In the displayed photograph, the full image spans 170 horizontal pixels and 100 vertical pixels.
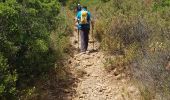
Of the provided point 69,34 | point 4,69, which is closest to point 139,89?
point 4,69

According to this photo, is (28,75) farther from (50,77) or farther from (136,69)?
(136,69)

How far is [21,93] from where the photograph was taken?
8.12 meters

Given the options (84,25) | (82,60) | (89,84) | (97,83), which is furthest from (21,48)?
(84,25)

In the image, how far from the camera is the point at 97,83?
33.3 feet

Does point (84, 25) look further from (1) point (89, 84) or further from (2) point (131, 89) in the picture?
(2) point (131, 89)

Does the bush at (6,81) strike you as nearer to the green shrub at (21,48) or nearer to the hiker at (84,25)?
the green shrub at (21,48)

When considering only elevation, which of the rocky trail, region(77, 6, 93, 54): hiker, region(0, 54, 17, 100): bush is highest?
region(77, 6, 93, 54): hiker

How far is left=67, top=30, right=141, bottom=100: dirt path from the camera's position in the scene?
30.2ft

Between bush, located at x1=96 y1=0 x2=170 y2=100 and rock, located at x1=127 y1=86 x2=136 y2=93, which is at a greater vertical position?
bush, located at x1=96 y1=0 x2=170 y2=100

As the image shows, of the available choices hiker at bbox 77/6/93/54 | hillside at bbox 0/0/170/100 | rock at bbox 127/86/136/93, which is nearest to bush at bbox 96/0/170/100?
hillside at bbox 0/0/170/100

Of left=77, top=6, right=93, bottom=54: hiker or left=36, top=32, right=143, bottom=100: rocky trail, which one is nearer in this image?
left=36, top=32, right=143, bottom=100: rocky trail

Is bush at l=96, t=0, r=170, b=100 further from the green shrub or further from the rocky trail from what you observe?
the green shrub

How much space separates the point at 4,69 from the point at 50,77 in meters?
2.41

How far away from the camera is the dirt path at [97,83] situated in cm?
922
